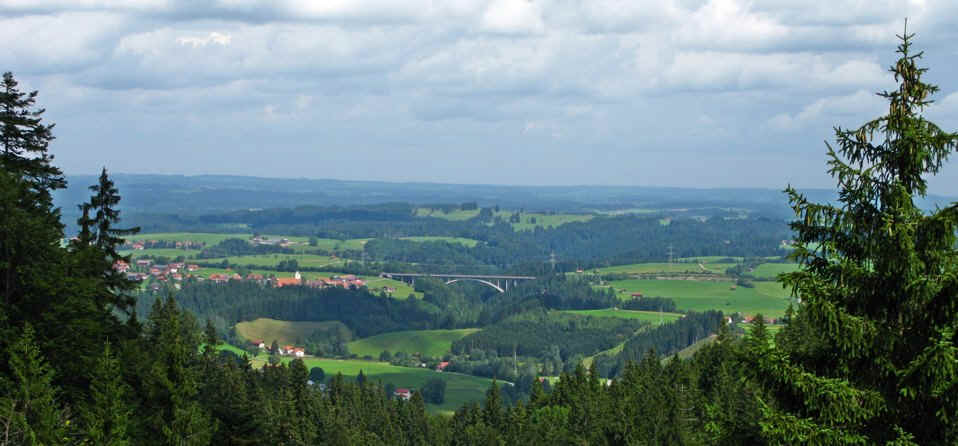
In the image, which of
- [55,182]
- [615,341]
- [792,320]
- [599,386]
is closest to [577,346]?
[615,341]

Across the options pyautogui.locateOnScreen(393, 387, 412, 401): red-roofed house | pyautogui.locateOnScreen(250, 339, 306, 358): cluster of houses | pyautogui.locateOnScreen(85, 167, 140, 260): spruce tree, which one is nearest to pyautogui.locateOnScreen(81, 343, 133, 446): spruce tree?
pyautogui.locateOnScreen(85, 167, 140, 260): spruce tree

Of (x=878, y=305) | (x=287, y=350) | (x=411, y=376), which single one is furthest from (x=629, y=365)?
(x=287, y=350)

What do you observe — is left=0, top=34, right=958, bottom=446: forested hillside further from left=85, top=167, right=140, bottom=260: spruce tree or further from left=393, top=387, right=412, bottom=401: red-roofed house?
left=393, top=387, right=412, bottom=401: red-roofed house

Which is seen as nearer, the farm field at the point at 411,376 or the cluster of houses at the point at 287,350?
the farm field at the point at 411,376

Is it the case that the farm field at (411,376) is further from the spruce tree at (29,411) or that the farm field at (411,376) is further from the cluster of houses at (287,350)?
the spruce tree at (29,411)

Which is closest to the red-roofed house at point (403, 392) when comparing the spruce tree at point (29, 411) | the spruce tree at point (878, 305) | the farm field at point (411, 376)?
the farm field at point (411, 376)

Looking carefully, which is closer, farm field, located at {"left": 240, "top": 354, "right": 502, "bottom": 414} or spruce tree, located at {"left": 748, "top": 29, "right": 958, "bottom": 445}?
spruce tree, located at {"left": 748, "top": 29, "right": 958, "bottom": 445}
